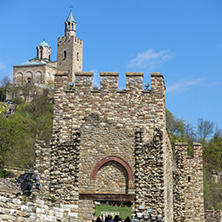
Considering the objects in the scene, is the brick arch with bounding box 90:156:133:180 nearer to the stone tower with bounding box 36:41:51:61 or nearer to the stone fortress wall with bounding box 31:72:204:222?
the stone fortress wall with bounding box 31:72:204:222

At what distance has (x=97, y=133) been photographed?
16375mm

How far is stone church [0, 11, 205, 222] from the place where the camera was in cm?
1571

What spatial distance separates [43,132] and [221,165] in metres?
27.3

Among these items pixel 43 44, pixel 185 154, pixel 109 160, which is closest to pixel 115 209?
pixel 109 160

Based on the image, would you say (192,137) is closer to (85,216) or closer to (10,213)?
(85,216)

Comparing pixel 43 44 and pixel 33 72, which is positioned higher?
pixel 43 44

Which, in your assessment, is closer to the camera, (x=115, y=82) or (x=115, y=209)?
(x=115, y=209)

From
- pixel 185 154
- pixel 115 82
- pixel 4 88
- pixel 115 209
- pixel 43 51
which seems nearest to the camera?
pixel 115 209

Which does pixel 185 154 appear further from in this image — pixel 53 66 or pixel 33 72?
pixel 53 66

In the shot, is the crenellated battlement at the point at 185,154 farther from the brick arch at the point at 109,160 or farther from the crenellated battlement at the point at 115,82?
the brick arch at the point at 109,160

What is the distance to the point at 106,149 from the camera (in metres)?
16.2

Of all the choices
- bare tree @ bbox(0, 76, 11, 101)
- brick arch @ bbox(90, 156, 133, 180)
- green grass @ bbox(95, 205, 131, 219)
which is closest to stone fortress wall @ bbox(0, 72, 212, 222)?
brick arch @ bbox(90, 156, 133, 180)

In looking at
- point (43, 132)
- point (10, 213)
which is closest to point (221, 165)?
point (43, 132)

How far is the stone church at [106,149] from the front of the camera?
1571 cm
